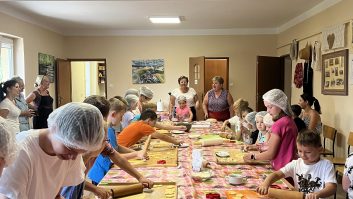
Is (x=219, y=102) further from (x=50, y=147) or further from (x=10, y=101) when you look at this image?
(x=50, y=147)

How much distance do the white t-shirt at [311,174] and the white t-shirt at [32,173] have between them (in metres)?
1.29

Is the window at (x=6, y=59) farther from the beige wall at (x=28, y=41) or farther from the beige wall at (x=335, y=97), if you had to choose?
the beige wall at (x=335, y=97)

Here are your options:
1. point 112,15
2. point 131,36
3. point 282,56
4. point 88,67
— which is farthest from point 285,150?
point 88,67

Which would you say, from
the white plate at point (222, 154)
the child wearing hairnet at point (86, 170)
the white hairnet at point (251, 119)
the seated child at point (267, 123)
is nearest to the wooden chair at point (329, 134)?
the white hairnet at point (251, 119)

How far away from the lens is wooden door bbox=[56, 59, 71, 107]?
798cm

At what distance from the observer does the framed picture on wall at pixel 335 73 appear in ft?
15.3

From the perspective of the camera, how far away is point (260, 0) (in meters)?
5.29

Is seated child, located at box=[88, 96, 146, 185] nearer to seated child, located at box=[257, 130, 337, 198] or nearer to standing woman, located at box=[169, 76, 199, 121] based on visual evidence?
seated child, located at box=[257, 130, 337, 198]

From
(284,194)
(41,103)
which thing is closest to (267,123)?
(284,194)

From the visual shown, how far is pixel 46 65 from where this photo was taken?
290 inches

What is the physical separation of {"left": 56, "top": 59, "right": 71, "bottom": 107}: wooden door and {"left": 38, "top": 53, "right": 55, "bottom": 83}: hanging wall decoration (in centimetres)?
17

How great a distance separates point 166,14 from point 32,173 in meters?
5.30

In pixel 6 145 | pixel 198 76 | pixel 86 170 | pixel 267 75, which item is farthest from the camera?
pixel 198 76

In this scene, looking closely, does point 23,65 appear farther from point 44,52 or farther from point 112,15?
point 112,15
